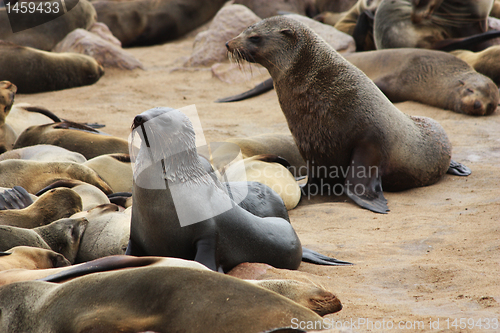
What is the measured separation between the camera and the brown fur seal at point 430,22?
9.41 meters

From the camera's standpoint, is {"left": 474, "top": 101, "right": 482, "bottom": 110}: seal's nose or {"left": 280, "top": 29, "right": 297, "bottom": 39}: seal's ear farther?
{"left": 474, "top": 101, "right": 482, "bottom": 110}: seal's nose

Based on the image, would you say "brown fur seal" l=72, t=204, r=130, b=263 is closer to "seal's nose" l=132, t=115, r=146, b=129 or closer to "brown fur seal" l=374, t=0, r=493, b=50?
"seal's nose" l=132, t=115, r=146, b=129

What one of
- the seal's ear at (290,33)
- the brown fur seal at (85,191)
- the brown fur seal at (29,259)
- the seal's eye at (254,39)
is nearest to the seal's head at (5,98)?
the brown fur seal at (85,191)

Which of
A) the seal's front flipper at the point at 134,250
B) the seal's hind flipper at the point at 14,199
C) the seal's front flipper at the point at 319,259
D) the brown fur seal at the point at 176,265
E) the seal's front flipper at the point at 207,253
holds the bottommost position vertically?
the seal's front flipper at the point at 319,259

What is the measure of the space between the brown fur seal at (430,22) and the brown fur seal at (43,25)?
5966 mm

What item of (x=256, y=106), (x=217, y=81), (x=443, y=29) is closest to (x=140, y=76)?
(x=217, y=81)

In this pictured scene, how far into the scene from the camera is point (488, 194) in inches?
193

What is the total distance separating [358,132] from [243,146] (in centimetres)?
127

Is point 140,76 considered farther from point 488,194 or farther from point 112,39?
point 488,194

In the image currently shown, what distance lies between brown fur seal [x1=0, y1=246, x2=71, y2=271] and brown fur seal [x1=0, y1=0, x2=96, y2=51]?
8415 millimetres

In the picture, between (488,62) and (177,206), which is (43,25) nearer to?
(488,62)

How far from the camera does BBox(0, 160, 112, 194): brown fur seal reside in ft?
14.3

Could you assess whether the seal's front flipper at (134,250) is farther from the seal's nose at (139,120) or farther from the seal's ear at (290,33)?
the seal's ear at (290,33)

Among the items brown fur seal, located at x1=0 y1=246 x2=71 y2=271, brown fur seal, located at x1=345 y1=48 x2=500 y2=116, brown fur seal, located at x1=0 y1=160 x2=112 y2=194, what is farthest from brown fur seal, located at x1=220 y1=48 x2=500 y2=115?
brown fur seal, located at x1=0 y1=246 x2=71 y2=271
